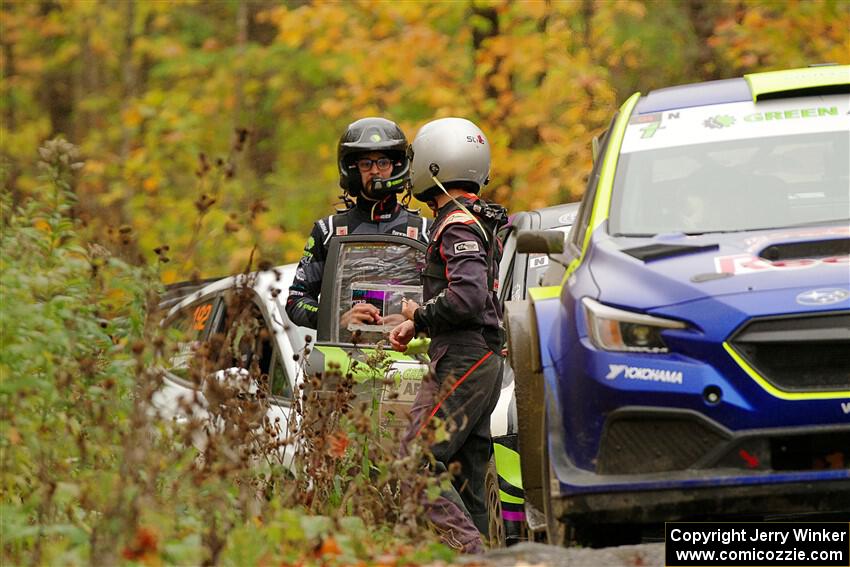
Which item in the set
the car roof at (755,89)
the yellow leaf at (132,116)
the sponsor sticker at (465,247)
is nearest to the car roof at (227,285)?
the sponsor sticker at (465,247)

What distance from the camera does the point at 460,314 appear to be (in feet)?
23.3

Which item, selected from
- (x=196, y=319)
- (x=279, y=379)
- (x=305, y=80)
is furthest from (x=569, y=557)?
(x=305, y=80)

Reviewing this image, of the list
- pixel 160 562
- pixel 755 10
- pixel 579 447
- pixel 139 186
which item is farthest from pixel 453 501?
pixel 139 186

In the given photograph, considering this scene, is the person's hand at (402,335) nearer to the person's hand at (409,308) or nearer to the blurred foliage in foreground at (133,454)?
the person's hand at (409,308)

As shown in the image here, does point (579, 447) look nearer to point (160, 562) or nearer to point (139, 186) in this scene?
point (160, 562)

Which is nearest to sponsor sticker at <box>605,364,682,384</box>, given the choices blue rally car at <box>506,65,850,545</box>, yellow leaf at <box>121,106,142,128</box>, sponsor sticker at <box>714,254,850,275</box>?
blue rally car at <box>506,65,850,545</box>

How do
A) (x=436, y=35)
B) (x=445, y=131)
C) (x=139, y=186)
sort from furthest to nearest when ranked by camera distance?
(x=139, y=186) → (x=436, y=35) → (x=445, y=131)

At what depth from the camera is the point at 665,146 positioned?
696 centimetres

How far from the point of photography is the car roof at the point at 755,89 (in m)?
7.11

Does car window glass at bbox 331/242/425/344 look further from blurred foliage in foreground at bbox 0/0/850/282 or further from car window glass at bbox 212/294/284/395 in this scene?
blurred foliage in foreground at bbox 0/0/850/282

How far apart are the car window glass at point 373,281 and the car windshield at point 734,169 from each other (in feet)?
4.97

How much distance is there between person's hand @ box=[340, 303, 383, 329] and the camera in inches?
307

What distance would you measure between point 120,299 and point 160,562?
2589 millimetres

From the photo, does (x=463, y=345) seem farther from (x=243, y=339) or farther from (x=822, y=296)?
(x=822, y=296)
